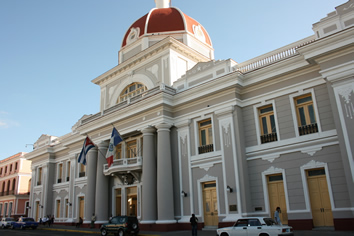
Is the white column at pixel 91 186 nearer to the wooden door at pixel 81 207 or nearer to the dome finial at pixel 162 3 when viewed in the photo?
the wooden door at pixel 81 207

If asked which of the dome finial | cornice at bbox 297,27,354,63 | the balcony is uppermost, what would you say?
the dome finial

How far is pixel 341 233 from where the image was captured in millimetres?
13430

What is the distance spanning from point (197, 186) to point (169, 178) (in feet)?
6.56

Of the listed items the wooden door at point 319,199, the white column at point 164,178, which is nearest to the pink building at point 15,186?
the white column at point 164,178

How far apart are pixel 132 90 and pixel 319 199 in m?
18.2

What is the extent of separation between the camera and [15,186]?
50.0 metres

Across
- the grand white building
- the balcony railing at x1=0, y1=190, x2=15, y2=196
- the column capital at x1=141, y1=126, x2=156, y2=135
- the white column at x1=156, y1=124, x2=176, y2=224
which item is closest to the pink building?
the balcony railing at x1=0, y1=190, x2=15, y2=196

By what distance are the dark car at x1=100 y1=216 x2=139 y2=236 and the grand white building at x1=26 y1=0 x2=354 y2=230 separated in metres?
2.21

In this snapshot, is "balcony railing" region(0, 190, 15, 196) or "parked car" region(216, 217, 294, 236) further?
"balcony railing" region(0, 190, 15, 196)

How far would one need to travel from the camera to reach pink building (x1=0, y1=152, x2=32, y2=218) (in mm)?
47938

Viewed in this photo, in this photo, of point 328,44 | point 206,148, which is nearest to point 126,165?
point 206,148

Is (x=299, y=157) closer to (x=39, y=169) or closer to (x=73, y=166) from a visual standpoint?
(x=73, y=166)

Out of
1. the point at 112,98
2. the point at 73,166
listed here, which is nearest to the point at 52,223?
the point at 73,166

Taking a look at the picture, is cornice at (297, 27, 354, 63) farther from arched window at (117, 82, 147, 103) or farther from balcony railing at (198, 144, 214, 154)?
arched window at (117, 82, 147, 103)
